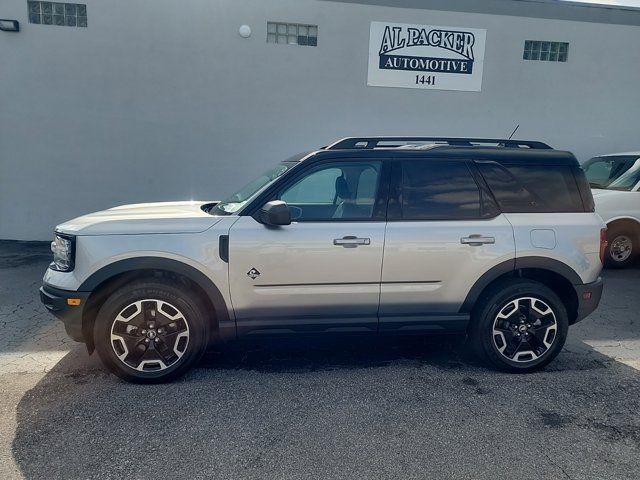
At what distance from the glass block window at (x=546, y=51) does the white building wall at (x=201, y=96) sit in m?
0.15

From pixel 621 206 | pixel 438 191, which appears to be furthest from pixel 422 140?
pixel 621 206

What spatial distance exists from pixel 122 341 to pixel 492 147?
347 cm

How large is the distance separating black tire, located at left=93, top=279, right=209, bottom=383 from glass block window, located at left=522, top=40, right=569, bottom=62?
28.4ft

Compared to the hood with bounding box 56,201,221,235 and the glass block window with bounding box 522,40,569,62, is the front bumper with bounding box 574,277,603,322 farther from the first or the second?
the glass block window with bounding box 522,40,569,62

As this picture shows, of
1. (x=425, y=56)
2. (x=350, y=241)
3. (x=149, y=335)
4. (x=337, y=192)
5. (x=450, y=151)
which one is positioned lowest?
(x=149, y=335)

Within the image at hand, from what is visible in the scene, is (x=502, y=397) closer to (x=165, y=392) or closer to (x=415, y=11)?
(x=165, y=392)

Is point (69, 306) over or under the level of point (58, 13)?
under

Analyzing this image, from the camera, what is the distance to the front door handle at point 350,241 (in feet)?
11.4

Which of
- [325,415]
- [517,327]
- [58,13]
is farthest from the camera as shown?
[58,13]

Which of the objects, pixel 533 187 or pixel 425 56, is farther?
pixel 425 56

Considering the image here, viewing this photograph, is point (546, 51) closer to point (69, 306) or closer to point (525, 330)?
point (525, 330)

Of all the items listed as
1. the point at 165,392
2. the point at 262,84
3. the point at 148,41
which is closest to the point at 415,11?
the point at 262,84

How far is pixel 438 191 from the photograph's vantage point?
3.70 m

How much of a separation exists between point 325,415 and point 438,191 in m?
1.97
